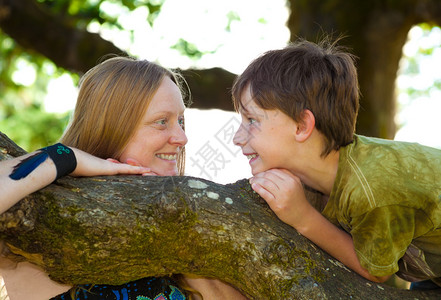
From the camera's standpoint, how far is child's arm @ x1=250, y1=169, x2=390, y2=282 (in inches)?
83.1

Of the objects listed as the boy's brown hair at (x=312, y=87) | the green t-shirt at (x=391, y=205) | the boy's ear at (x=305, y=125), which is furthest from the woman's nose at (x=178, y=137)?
the green t-shirt at (x=391, y=205)

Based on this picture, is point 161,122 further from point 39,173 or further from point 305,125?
point 39,173

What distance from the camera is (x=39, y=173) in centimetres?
185

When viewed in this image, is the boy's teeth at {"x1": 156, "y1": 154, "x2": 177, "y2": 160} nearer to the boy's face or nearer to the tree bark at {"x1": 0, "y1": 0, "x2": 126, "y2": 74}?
the boy's face

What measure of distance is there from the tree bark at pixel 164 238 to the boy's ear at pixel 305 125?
0.82 metres

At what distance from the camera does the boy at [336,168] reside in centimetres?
227

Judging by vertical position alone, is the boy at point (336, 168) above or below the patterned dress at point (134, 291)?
above

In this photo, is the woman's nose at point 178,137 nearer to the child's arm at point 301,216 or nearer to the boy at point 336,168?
the boy at point 336,168

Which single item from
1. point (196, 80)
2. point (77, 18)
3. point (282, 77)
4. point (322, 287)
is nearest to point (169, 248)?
point (322, 287)

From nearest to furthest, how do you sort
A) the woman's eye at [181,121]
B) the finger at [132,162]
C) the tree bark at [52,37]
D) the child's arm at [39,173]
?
the child's arm at [39,173], the finger at [132,162], the woman's eye at [181,121], the tree bark at [52,37]

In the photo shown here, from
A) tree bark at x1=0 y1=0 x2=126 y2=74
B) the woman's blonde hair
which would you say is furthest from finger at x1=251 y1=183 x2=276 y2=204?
tree bark at x1=0 y1=0 x2=126 y2=74

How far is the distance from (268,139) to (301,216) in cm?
66

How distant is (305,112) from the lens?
9.05ft

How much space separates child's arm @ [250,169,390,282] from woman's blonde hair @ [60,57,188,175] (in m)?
0.94
